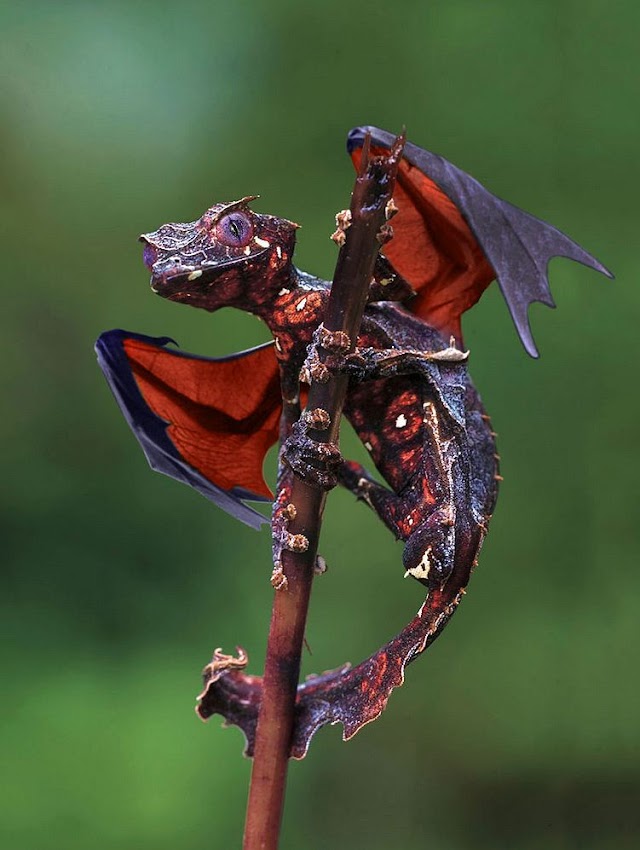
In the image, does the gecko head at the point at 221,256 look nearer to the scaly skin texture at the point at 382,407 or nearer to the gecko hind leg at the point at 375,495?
the scaly skin texture at the point at 382,407

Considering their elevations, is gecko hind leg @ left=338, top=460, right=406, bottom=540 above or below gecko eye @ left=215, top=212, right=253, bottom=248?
below

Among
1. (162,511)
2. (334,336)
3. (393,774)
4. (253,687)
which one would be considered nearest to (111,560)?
(162,511)

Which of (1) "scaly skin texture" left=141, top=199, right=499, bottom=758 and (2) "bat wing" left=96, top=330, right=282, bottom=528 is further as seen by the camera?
(2) "bat wing" left=96, top=330, right=282, bottom=528

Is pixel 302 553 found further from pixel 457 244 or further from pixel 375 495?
pixel 457 244

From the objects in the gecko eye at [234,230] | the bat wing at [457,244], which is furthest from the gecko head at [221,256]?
the bat wing at [457,244]

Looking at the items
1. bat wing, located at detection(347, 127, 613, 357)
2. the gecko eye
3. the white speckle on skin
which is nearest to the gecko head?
the gecko eye

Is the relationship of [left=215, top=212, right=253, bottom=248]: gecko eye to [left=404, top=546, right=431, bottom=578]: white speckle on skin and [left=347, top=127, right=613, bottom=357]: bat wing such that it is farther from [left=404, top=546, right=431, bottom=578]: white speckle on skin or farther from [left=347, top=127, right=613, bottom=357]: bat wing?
[left=404, top=546, right=431, bottom=578]: white speckle on skin
